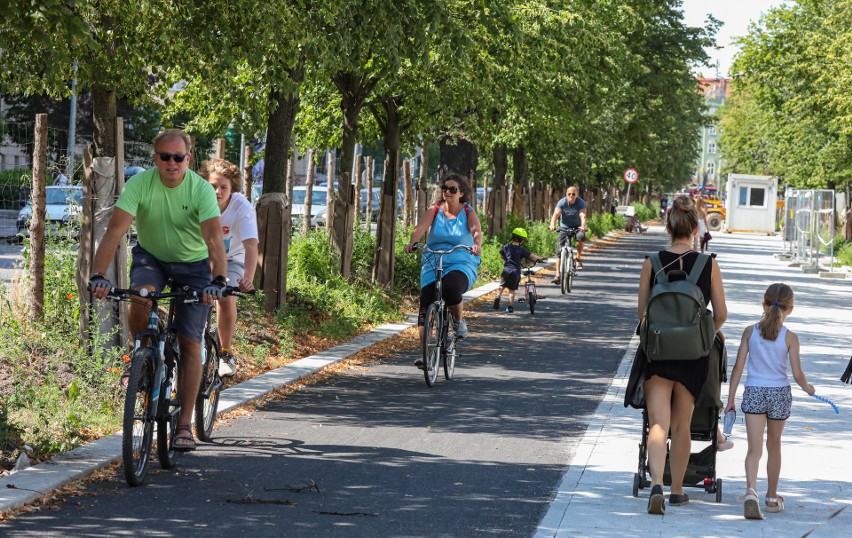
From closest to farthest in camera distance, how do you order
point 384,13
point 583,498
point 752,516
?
point 752,516
point 583,498
point 384,13

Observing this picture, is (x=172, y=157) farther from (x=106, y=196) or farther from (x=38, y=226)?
(x=38, y=226)

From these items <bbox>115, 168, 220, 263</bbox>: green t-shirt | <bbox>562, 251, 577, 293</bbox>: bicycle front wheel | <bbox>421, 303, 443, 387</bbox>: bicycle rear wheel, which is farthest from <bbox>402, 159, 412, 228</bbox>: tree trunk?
<bbox>115, 168, 220, 263</bbox>: green t-shirt

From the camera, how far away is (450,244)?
1207 cm

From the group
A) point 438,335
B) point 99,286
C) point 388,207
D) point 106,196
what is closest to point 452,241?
point 438,335

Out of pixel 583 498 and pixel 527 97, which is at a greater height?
pixel 527 97

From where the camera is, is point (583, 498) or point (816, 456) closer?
point (583, 498)

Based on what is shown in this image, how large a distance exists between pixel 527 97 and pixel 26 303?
11512 mm

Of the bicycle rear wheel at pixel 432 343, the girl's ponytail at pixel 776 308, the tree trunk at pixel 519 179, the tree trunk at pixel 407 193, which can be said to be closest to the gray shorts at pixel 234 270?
the bicycle rear wheel at pixel 432 343

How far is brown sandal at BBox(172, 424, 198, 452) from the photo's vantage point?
7.64 metres

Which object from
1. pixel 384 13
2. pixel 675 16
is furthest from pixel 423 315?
pixel 675 16

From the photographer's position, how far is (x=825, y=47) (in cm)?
3650

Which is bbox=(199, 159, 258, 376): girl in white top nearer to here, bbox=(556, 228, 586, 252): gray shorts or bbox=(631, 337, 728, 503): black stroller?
bbox=(631, 337, 728, 503): black stroller

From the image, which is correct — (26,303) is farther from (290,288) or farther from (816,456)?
(816,456)

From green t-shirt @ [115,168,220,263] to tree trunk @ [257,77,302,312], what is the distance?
22.3 ft
